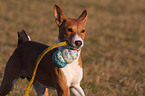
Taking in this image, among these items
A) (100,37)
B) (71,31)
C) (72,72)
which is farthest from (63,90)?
(100,37)

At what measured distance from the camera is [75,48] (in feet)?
11.5

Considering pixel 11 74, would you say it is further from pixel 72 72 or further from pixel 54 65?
pixel 72 72

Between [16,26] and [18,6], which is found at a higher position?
[18,6]

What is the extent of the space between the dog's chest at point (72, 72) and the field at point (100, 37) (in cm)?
176

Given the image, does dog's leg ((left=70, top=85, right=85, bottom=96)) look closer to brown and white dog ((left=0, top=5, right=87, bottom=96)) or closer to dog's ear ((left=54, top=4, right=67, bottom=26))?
brown and white dog ((left=0, top=5, right=87, bottom=96))

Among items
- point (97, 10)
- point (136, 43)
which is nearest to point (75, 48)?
point (136, 43)

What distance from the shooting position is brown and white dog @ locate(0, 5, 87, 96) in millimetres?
3578

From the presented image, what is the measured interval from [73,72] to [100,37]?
8.92m

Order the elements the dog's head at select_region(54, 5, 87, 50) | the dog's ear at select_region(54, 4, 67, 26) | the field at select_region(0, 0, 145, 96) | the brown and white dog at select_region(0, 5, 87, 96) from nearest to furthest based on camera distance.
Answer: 1. the dog's head at select_region(54, 5, 87, 50)
2. the brown and white dog at select_region(0, 5, 87, 96)
3. the dog's ear at select_region(54, 4, 67, 26)
4. the field at select_region(0, 0, 145, 96)

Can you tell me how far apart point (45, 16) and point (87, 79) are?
33.3 feet

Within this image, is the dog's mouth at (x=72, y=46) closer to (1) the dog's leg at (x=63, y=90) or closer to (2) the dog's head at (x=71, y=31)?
(2) the dog's head at (x=71, y=31)

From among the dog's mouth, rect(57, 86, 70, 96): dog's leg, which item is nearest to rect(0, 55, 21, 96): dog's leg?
rect(57, 86, 70, 96): dog's leg

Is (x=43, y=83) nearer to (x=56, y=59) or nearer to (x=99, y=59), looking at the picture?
(x=56, y=59)

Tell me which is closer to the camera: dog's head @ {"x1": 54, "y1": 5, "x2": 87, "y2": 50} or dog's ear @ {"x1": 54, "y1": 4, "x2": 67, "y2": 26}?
dog's head @ {"x1": 54, "y1": 5, "x2": 87, "y2": 50}
